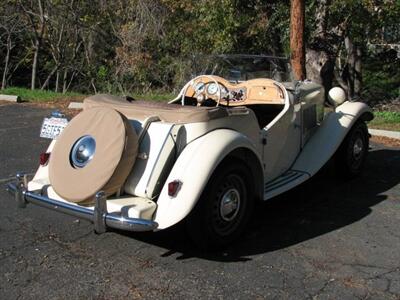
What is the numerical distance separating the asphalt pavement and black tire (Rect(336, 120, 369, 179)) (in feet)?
1.53

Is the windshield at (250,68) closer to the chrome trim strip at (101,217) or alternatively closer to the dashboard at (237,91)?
the dashboard at (237,91)

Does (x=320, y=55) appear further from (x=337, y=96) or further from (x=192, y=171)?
(x=192, y=171)

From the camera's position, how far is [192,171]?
3904 mm

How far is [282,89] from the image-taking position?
529 cm

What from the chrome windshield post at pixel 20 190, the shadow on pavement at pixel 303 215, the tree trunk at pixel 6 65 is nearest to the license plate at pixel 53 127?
the chrome windshield post at pixel 20 190

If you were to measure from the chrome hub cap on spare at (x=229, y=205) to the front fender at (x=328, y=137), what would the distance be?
1.26 metres

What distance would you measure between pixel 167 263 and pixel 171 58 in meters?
12.0

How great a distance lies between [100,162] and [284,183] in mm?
1802

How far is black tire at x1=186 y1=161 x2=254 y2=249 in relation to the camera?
398 cm

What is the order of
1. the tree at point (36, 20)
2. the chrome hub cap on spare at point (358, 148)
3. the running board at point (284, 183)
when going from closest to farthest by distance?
the running board at point (284, 183) → the chrome hub cap on spare at point (358, 148) → the tree at point (36, 20)

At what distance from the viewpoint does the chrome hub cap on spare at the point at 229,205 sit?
4.17 meters

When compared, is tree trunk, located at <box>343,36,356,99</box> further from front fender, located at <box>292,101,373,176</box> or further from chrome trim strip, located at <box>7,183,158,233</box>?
chrome trim strip, located at <box>7,183,158,233</box>

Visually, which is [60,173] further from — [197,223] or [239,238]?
[239,238]

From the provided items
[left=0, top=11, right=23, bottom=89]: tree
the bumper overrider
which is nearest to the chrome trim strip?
the bumper overrider
